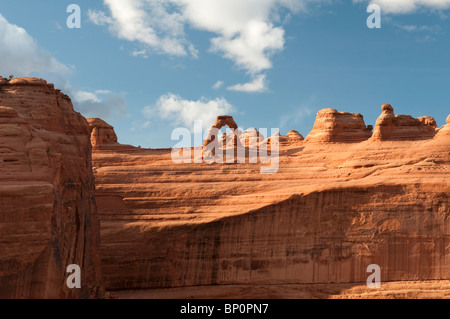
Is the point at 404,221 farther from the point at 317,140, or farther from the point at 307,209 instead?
the point at 317,140

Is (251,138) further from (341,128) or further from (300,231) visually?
(300,231)

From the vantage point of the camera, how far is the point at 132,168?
3450cm

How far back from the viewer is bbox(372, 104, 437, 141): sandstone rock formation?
32438 mm

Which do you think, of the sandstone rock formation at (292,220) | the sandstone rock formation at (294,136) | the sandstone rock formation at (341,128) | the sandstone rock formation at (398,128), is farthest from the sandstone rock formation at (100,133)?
the sandstone rock formation at (398,128)

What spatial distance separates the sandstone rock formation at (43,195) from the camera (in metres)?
14.1

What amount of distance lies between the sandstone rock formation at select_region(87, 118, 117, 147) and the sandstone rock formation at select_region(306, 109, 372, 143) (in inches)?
677

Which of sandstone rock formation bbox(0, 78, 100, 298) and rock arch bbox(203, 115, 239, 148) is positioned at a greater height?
rock arch bbox(203, 115, 239, 148)

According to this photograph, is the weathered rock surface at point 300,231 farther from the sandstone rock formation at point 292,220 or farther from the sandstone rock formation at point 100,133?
the sandstone rock formation at point 100,133

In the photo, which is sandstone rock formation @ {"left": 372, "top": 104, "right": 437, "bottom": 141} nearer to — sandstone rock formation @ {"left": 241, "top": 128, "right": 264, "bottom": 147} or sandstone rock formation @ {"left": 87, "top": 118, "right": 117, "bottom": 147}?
sandstone rock formation @ {"left": 241, "top": 128, "right": 264, "bottom": 147}

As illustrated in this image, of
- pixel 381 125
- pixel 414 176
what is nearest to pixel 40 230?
pixel 414 176

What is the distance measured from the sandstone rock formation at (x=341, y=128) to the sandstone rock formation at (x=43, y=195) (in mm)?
19239

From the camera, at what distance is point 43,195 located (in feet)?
48.1

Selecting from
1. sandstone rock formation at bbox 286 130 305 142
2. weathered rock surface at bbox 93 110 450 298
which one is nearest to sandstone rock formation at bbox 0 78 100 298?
weathered rock surface at bbox 93 110 450 298

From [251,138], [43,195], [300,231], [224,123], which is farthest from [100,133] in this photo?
[43,195]
